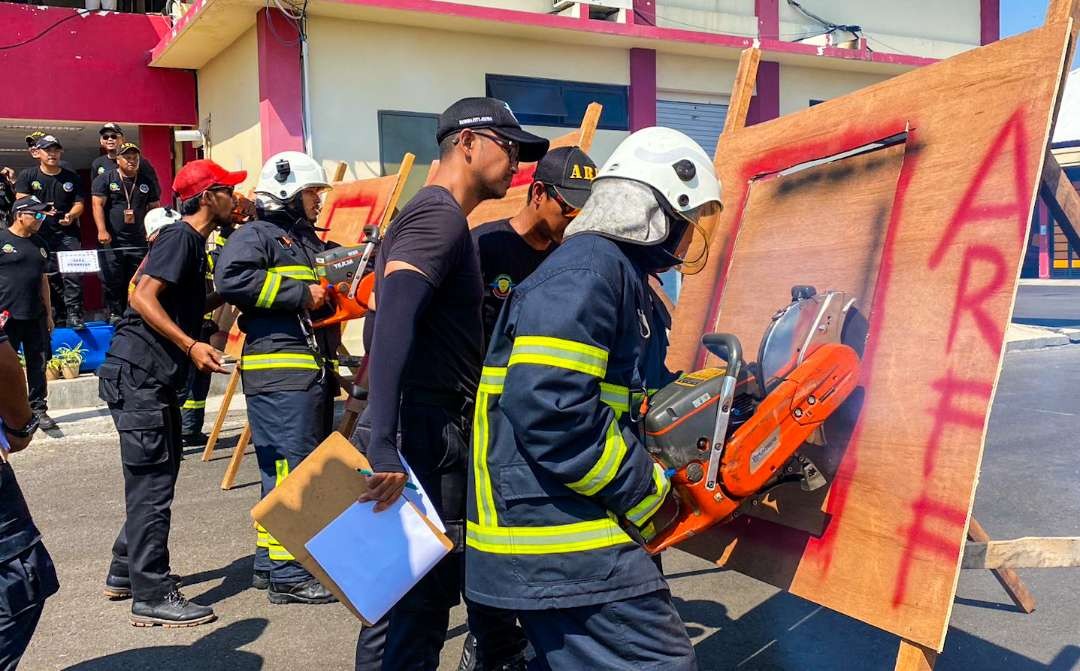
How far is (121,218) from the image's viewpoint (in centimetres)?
1045

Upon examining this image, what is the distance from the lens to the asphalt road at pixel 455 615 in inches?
148

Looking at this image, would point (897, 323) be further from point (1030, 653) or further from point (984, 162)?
point (1030, 653)

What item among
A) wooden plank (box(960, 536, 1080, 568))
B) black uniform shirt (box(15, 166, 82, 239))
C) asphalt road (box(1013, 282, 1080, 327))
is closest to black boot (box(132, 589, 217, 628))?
wooden plank (box(960, 536, 1080, 568))

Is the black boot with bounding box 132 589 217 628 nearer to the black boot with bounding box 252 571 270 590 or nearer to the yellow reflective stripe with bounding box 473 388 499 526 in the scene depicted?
the black boot with bounding box 252 571 270 590

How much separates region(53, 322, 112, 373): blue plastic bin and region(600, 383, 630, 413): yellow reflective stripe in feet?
31.1

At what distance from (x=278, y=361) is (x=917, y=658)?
3170 mm

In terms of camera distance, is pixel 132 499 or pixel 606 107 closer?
pixel 132 499

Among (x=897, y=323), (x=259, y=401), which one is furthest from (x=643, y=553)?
(x=259, y=401)

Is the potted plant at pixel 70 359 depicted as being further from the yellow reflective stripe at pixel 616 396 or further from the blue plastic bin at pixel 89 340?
the yellow reflective stripe at pixel 616 396

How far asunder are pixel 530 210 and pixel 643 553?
1958mm

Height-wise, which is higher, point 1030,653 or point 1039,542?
point 1039,542

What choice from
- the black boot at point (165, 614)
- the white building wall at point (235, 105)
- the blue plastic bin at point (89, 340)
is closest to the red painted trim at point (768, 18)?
the white building wall at point (235, 105)

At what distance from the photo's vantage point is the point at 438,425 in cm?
284

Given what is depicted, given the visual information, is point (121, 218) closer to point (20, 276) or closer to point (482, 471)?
point (20, 276)
